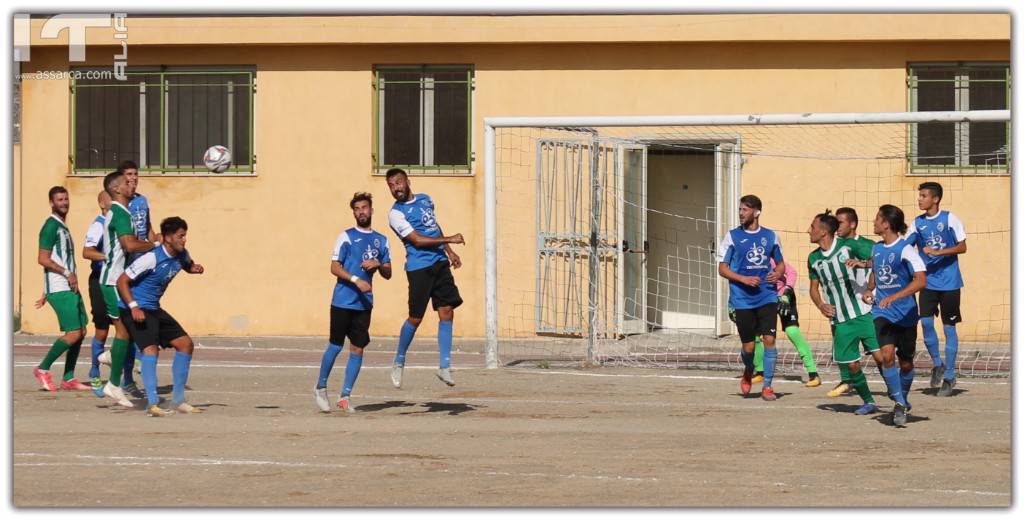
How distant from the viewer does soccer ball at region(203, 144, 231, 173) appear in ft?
60.8

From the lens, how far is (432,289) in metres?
13.2

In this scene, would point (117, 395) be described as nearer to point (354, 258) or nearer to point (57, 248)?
point (57, 248)

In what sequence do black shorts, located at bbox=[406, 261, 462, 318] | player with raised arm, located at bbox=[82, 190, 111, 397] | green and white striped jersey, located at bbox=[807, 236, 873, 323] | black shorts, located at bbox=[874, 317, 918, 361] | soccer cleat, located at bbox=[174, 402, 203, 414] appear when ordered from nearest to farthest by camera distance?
black shorts, located at bbox=[874, 317, 918, 361]
green and white striped jersey, located at bbox=[807, 236, 873, 323]
soccer cleat, located at bbox=[174, 402, 203, 414]
player with raised arm, located at bbox=[82, 190, 111, 397]
black shorts, located at bbox=[406, 261, 462, 318]

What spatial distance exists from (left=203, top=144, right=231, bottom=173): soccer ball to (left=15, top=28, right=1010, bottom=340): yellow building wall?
0.73 meters

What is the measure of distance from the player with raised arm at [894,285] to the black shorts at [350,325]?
149 inches

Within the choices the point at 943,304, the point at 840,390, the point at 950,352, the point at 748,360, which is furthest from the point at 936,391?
the point at 748,360

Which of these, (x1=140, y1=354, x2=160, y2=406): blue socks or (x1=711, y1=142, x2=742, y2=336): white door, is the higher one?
(x1=711, y1=142, x2=742, y2=336): white door

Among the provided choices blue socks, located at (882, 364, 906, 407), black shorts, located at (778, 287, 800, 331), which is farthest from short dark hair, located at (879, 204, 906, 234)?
black shorts, located at (778, 287, 800, 331)

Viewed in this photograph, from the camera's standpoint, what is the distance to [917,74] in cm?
1869

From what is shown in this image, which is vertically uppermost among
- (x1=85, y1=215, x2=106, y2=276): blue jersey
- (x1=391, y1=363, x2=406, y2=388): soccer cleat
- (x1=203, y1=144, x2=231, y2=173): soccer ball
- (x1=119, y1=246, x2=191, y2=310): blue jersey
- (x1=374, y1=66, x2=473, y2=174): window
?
(x1=374, y1=66, x2=473, y2=174): window

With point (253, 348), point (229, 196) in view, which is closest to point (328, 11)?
point (229, 196)

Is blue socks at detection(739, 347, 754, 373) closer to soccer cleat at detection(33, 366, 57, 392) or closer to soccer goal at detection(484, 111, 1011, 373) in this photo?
soccer goal at detection(484, 111, 1011, 373)

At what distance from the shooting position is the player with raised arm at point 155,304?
11570 millimetres

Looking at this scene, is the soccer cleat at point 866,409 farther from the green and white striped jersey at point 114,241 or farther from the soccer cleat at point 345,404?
the green and white striped jersey at point 114,241
